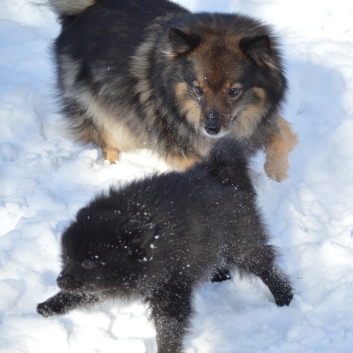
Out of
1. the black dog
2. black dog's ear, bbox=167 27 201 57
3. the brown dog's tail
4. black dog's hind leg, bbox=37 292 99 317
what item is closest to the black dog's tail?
the black dog

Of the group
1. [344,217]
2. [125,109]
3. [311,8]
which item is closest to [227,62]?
[125,109]

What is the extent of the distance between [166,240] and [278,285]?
3.56ft

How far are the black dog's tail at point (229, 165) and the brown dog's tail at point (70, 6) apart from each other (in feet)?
7.95

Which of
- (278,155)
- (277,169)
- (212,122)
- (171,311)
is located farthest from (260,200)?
(171,311)

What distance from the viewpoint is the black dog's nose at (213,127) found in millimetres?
4176

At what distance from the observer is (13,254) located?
390 centimetres

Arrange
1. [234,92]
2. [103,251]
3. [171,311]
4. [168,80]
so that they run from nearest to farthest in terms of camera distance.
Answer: [103,251]
[171,311]
[234,92]
[168,80]

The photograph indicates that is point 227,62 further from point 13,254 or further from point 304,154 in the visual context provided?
point 13,254

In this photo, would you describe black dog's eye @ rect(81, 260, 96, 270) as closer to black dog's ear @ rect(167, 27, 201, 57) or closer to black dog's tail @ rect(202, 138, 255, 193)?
black dog's tail @ rect(202, 138, 255, 193)

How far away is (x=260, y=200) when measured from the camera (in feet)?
15.4

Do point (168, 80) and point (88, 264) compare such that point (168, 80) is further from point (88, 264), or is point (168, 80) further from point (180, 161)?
point (88, 264)

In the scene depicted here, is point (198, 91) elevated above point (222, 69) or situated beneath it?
situated beneath

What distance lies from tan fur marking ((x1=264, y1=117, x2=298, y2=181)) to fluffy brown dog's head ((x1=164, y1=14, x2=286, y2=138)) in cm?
54

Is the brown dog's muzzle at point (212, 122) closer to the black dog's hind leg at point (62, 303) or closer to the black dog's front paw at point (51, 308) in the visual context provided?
the black dog's hind leg at point (62, 303)
